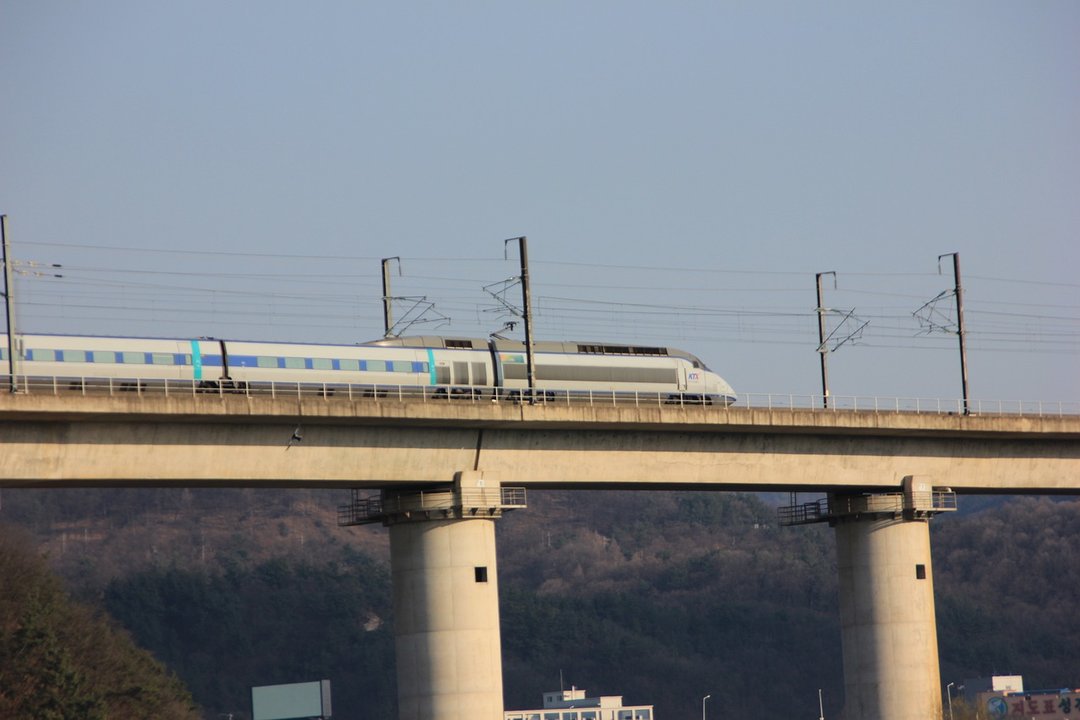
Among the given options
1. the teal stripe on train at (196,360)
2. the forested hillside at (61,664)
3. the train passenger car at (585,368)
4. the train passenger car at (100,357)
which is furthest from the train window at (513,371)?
the forested hillside at (61,664)

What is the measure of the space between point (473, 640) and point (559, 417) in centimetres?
945

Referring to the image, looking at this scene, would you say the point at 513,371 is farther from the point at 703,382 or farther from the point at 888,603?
the point at 888,603

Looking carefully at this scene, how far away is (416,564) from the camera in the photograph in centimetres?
6500

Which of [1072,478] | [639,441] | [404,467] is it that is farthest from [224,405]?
[1072,478]

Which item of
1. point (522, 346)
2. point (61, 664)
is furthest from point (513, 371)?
point (61, 664)

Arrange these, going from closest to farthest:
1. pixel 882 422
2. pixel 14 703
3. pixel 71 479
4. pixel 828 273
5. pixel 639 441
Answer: pixel 71 479 < pixel 639 441 < pixel 882 422 < pixel 828 273 < pixel 14 703

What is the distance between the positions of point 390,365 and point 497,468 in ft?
37.1

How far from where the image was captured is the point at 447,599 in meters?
63.8

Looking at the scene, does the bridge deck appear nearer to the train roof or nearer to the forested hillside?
the train roof

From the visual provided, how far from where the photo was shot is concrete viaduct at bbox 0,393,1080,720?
58.8m

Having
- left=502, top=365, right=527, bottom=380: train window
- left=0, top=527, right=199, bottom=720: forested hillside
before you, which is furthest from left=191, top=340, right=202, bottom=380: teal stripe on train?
left=0, top=527, right=199, bottom=720: forested hillside

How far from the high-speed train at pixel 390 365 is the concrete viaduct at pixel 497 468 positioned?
138 inches

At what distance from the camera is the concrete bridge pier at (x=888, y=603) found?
75.9 meters

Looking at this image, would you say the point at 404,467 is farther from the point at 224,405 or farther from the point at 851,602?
the point at 851,602
